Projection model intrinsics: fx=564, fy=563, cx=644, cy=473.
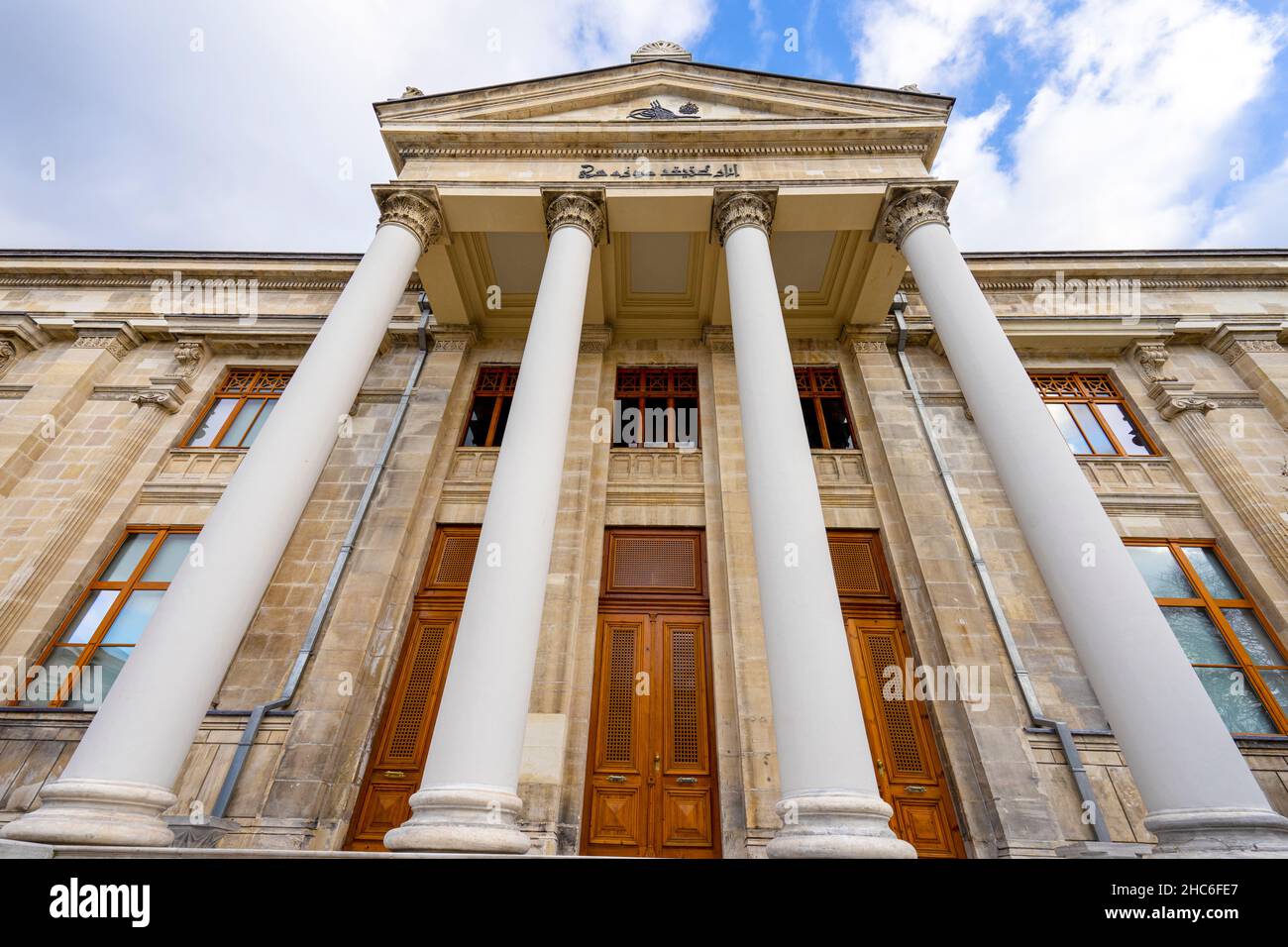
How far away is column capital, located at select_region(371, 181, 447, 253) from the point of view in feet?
27.2

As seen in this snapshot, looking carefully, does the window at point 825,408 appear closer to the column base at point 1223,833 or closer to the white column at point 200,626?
the column base at point 1223,833

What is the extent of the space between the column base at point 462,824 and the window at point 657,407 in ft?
22.3

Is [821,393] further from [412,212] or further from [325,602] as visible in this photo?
[325,602]

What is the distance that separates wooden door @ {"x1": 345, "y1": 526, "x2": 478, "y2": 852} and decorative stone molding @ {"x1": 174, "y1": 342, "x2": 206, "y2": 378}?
6.32 meters

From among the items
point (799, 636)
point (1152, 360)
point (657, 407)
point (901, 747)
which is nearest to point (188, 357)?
point (657, 407)

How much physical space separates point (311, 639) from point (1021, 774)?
8776 millimetres

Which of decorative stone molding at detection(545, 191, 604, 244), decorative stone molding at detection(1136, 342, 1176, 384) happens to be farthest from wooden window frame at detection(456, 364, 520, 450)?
decorative stone molding at detection(1136, 342, 1176, 384)

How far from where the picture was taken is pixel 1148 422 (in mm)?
9859

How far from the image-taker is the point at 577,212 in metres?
8.30

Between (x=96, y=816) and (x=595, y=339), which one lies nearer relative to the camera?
(x=96, y=816)

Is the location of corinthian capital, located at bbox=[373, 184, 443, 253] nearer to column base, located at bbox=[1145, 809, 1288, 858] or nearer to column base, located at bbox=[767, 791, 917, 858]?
column base, located at bbox=[767, 791, 917, 858]

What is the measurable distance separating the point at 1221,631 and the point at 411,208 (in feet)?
42.4
